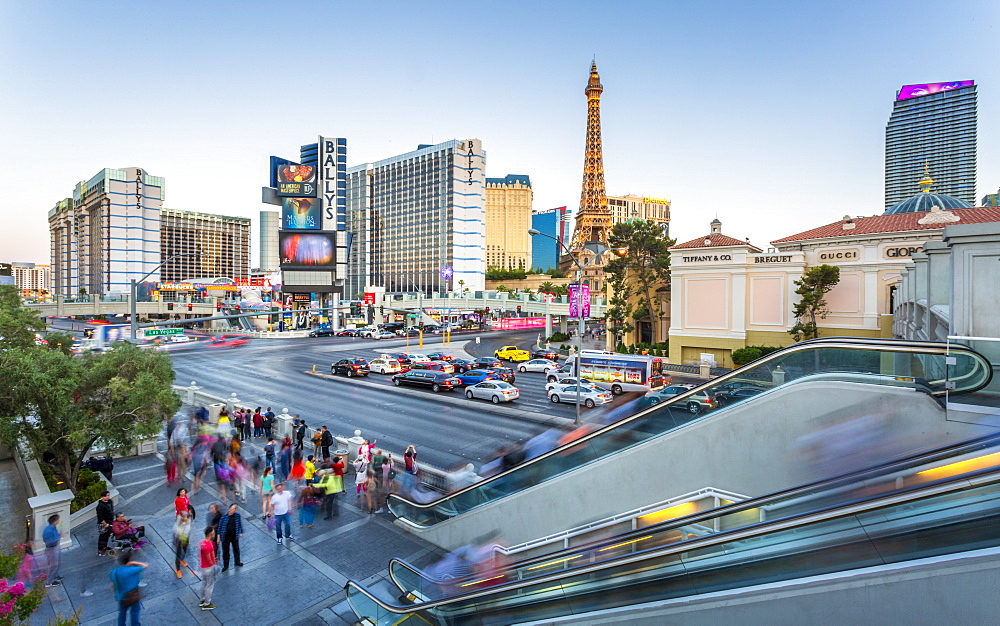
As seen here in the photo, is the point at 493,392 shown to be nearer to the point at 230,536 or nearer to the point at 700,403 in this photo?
the point at 230,536

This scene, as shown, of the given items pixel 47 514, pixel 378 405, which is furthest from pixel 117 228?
pixel 47 514

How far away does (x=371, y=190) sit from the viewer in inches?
5359

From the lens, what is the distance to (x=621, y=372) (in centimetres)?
2914

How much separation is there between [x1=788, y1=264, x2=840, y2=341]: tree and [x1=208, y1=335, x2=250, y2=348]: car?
187ft

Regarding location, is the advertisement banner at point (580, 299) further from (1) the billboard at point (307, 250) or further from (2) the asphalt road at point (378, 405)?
(1) the billboard at point (307, 250)

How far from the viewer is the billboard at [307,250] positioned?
76375 mm

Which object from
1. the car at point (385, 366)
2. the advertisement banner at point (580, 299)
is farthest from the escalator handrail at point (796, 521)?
the car at point (385, 366)

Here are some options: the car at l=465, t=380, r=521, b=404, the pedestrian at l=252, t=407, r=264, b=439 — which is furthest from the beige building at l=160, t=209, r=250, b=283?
the pedestrian at l=252, t=407, r=264, b=439

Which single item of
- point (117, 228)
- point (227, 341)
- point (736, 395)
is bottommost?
point (227, 341)

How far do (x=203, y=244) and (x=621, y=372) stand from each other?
565 ft

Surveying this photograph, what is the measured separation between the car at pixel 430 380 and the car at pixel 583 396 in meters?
6.20

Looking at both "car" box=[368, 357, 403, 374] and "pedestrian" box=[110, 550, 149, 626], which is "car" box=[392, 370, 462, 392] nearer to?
"car" box=[368, 357, 403, 374]

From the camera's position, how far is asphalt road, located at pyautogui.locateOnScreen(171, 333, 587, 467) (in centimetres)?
1886

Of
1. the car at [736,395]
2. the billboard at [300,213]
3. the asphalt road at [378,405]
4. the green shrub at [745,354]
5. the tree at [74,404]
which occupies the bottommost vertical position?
the asphalt road at [378,405]
